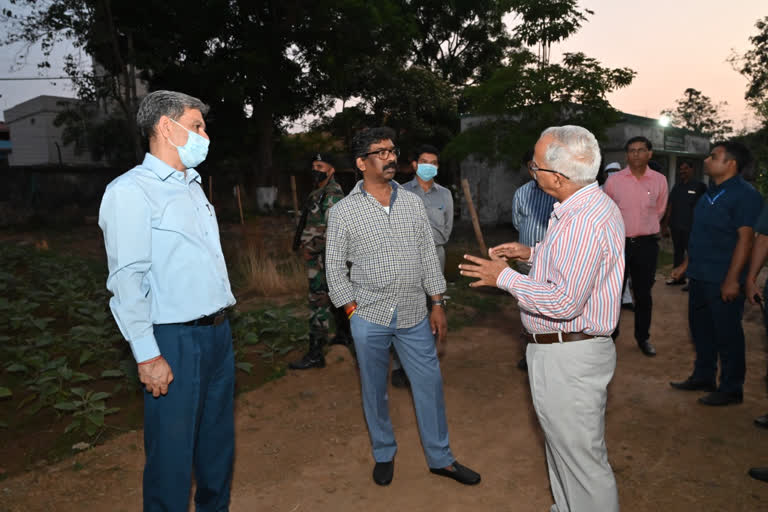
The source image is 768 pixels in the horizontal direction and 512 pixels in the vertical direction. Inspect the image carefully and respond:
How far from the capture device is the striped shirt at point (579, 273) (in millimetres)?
2191

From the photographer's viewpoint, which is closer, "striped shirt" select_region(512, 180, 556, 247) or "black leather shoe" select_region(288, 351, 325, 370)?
"striped shirt" select_region(512, 180, 556, 247)

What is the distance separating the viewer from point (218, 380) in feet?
8.61

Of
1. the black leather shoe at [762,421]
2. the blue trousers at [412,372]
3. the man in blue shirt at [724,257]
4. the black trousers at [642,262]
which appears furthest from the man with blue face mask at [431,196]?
the black leather shoe at [762,421]

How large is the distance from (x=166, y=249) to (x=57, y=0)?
1975cm

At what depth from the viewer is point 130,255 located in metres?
2.19

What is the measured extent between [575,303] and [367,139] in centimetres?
167

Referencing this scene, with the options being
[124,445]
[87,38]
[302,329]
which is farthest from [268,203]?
[124,445]

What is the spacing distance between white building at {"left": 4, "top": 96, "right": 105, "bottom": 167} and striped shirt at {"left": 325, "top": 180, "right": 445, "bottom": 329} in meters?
34.2

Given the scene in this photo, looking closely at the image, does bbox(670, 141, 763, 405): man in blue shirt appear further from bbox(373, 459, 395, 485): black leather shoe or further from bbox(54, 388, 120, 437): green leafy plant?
bbox(54, 388, 120, 437): green leafy plant

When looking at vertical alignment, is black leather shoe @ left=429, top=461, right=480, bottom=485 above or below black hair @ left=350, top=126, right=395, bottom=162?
below

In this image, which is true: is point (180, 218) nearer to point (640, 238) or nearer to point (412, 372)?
point (412, 372)

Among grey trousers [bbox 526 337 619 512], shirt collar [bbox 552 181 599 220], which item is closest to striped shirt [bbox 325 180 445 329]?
grey trousers [bbox 526 337 619 512]

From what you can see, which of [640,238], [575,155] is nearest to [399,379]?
[640,238]

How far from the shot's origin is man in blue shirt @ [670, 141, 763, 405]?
13.1ft
